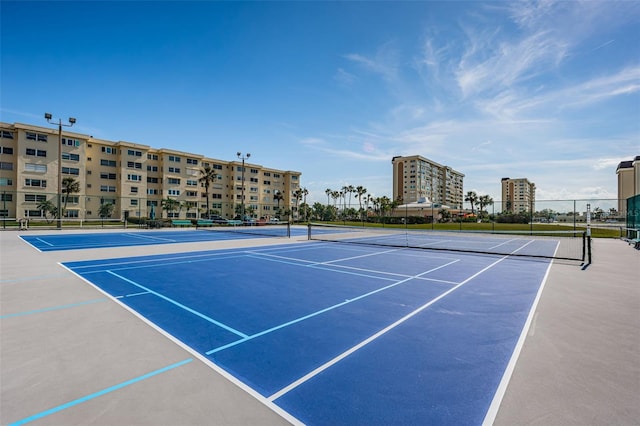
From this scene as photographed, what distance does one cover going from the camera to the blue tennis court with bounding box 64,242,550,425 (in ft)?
9.95

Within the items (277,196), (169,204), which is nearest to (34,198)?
(169,204)

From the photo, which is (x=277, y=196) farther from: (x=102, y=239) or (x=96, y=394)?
(x=96, y=394)

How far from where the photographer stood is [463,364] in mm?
3770

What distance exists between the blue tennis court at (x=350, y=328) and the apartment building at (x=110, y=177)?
29972 mm

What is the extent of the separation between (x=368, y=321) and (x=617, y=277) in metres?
9.07

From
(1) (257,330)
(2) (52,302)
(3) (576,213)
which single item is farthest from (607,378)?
(3) (576,213)

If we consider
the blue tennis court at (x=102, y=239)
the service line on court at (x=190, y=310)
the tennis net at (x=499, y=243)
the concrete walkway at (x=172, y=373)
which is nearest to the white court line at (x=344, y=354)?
the concrete walkway at (x=172, y=373)

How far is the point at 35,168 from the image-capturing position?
4678 cm

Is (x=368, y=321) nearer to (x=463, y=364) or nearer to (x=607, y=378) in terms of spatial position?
(x=463, y=364)

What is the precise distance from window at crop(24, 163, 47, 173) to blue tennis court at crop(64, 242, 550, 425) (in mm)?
51643

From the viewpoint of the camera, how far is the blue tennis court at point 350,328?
9.95 feet

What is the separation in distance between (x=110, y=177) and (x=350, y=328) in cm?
6484

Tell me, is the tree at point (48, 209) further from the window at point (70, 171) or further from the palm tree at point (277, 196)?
the palm tree at point (277, 196)

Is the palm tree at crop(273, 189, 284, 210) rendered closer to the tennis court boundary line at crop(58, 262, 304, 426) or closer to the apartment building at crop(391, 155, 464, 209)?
the apartment building at crop(391, 155, 464, 209)
